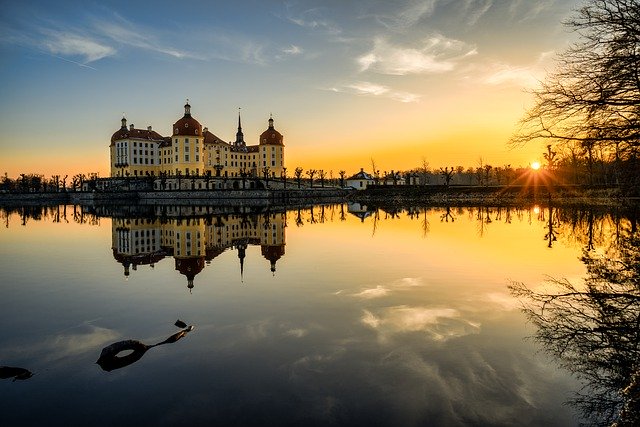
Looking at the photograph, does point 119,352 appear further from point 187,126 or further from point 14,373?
point 187,126

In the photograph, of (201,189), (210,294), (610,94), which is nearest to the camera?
(610,94)

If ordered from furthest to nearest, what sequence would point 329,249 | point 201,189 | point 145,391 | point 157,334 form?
point 201,189 < point 329,249 < point 157,334 < point 145,391

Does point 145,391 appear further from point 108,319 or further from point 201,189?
point 201,189

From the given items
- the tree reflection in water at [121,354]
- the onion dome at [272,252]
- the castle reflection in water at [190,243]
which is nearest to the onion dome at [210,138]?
the castle reflection in water at [190,243]

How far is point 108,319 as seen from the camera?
40.5 ft

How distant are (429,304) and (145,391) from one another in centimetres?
787

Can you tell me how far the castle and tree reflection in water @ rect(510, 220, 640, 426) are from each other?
90446 millimetres

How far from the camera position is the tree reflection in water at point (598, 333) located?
6.83m

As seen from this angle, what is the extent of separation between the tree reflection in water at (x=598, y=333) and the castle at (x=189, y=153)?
90446mm

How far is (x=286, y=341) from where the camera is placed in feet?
33.4

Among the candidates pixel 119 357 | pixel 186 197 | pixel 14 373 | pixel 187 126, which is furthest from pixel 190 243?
pixel 187 126

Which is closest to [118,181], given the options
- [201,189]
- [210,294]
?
[201,189]

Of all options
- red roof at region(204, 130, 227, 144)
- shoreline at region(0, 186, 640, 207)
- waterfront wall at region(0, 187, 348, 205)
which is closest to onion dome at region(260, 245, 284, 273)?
shoreline at region(0, 186, 640, 207)

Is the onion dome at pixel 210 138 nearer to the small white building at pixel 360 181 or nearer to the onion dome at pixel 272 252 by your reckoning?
the small white building at pixel 360 181
